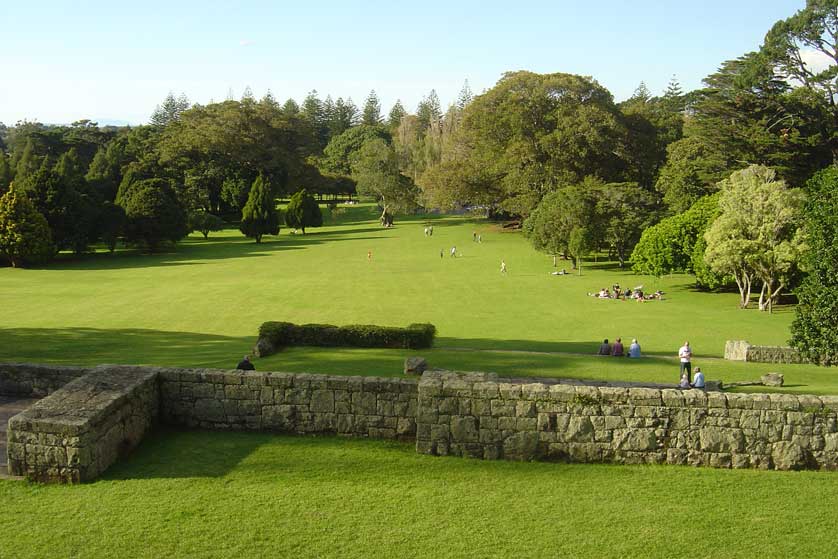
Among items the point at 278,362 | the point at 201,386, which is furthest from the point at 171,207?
the point at 201,386

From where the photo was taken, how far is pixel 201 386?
11.1 meters

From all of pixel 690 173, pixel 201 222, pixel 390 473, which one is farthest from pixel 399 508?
pixel 201 222

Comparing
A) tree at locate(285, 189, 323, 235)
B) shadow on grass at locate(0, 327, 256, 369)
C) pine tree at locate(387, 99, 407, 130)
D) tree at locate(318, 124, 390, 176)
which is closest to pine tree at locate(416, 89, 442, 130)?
pine tree at locate(387, 99, 407, 130)

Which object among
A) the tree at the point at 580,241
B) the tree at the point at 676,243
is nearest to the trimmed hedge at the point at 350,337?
the tree at the point at 676,243

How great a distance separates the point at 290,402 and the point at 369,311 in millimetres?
21530

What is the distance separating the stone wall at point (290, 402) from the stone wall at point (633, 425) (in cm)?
79

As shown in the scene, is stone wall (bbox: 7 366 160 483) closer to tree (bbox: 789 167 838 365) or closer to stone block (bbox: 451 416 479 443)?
stone block (bbox: 451 416 479 443)

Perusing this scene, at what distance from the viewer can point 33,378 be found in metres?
12.2

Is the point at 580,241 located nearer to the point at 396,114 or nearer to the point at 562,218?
the point at 562,218

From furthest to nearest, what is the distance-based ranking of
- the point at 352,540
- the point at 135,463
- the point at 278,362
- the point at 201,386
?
the point at 278,362, the point at 201,386, the point at 135,463, the point at 352,540

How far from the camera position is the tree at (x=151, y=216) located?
59719 mm

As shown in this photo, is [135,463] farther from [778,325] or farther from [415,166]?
[415,166]

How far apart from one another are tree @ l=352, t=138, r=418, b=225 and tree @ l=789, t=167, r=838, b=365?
60.9 meters

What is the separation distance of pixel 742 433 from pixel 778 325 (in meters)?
23.4
